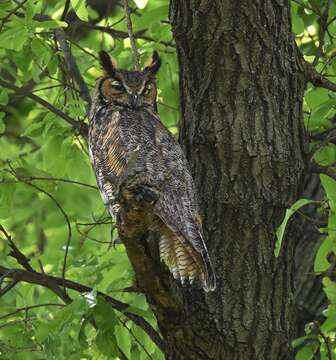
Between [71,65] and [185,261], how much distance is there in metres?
1.48

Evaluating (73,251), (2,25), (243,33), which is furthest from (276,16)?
(73,251)

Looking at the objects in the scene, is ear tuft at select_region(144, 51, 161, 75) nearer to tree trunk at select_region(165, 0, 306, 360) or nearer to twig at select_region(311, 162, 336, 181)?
tree trunk at select_region(165, 0, 306, 360)

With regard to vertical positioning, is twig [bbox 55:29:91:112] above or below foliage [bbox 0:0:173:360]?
above

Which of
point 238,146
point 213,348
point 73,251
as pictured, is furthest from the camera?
point 73,251

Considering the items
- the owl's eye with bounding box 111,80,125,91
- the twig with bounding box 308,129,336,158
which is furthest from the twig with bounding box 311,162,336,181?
the owl's eye with bounding box 111,80,125,91

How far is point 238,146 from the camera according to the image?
3211 millimetres

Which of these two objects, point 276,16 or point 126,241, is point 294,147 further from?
point 126,241

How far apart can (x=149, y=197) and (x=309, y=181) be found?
2269 mm

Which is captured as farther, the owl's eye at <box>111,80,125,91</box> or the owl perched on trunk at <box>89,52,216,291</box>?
the owl's eye at <box>111,80,125,91</box>

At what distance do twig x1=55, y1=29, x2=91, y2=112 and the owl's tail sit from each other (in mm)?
1248

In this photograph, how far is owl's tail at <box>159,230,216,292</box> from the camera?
9.46 feet

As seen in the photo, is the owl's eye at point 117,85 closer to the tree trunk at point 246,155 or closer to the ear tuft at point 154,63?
the ear tuft at point 154,63

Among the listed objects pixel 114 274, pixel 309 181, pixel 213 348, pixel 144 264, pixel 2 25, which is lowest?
pixel 213 348

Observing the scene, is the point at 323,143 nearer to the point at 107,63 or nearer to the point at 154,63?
the point at 154,63
